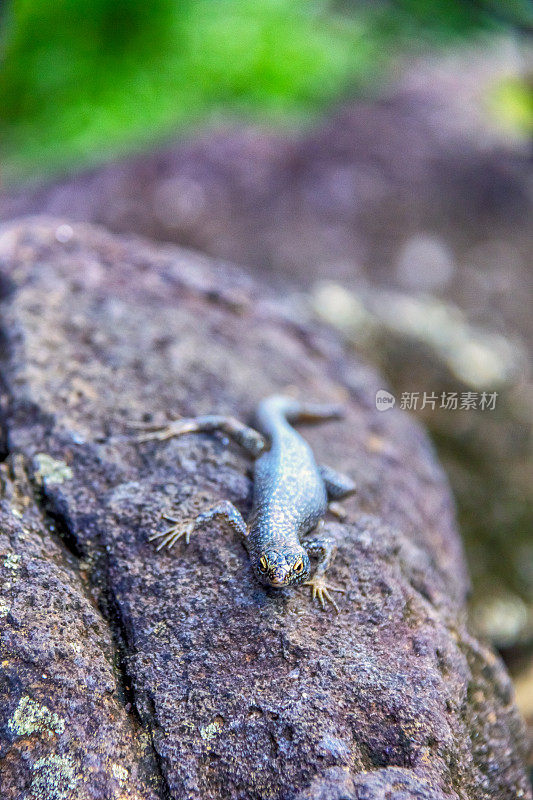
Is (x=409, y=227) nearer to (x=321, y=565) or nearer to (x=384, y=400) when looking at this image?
(x=384, y=400)

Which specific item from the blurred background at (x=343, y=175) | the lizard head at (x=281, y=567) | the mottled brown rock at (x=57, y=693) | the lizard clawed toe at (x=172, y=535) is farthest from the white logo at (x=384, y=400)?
the mottled brown rock at (x=57, y=693)

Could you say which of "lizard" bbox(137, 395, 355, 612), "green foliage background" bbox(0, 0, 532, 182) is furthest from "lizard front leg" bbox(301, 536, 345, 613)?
"green foliage background" bbox(0, 0, 532, 182)

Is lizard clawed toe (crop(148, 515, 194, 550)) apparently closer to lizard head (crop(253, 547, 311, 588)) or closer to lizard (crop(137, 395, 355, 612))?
lizard (crop(137, 395, 355, 612))

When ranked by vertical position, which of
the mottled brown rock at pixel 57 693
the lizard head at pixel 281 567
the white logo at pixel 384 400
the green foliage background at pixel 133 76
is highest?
the green foliage background at pixel 133 76

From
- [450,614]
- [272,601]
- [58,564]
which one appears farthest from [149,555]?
[450,614]

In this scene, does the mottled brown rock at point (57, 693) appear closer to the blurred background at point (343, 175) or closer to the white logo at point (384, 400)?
the white logo at point (384, 400)

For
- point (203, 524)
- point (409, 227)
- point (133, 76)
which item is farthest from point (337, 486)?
point (133, 76)
